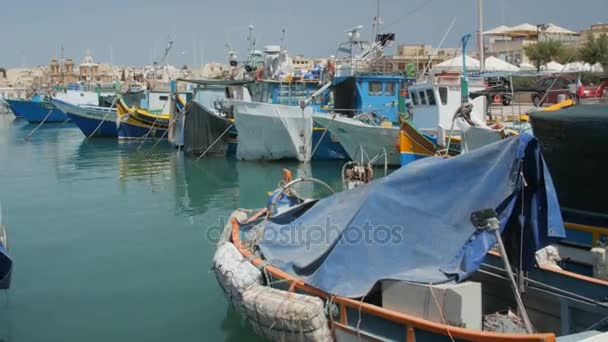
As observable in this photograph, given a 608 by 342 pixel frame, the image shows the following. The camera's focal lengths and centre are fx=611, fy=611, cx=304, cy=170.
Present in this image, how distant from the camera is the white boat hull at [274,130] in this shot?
23.6m

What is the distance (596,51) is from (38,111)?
4800 centimetres

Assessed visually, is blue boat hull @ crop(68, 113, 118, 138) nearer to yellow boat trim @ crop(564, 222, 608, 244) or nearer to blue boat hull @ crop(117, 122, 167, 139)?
blue boat hull @ crop(117, 122, 167, 139)

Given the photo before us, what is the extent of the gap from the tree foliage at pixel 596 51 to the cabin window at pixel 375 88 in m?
19.9

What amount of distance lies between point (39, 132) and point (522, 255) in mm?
48681

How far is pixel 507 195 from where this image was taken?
5.43m

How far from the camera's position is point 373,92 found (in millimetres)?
24750

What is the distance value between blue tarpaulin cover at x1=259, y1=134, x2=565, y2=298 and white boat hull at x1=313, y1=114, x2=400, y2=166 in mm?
14834

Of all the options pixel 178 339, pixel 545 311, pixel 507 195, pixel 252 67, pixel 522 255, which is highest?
pixel 252 67

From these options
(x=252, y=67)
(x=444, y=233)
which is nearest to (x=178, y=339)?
(x=444, y=233)

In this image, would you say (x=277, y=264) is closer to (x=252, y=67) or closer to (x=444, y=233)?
(x=444, y=233)

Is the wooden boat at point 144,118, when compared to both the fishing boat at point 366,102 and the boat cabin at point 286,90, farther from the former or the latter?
the fishing boat at point 366,102

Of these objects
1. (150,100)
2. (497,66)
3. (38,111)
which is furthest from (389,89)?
(38,111)

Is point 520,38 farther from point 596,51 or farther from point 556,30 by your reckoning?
point 596,51

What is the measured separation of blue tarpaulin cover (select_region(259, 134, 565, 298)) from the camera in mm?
5410
